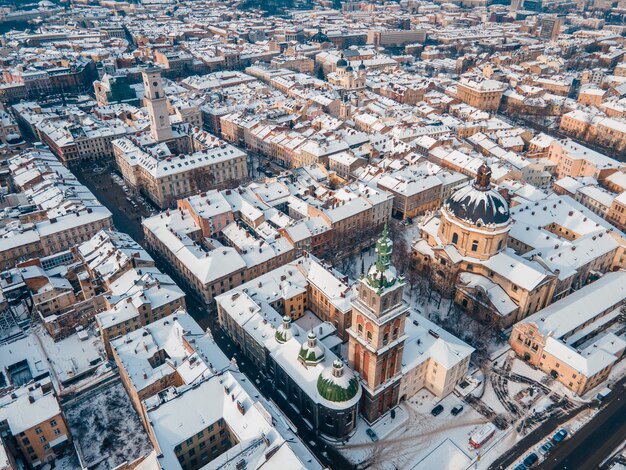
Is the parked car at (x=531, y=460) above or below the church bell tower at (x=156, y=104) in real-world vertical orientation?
below

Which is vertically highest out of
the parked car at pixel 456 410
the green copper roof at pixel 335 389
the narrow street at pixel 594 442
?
the green copper roof at pixel 335 389

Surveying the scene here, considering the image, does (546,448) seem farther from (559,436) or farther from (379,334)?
(379,334)

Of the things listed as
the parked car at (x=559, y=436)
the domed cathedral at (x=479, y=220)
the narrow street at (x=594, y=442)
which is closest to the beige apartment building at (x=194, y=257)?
the domed cathedral at (x=479, y=220)

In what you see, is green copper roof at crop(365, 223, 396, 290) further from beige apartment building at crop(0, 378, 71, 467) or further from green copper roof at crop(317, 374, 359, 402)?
beige apartment building at crop(0, 378, 71, 467)

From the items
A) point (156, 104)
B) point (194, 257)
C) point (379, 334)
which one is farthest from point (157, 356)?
point (156, 104)

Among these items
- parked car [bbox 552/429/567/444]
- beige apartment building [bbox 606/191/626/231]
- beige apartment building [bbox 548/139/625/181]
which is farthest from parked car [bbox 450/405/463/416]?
beige apartment building [bbox 548/139/625/181]

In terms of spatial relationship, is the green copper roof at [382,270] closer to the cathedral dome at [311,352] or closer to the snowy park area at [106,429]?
the cathedral dome at [311,352]

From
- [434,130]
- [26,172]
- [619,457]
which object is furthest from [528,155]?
[26,172]

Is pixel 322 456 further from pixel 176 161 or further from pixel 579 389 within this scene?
pixel 176 161
